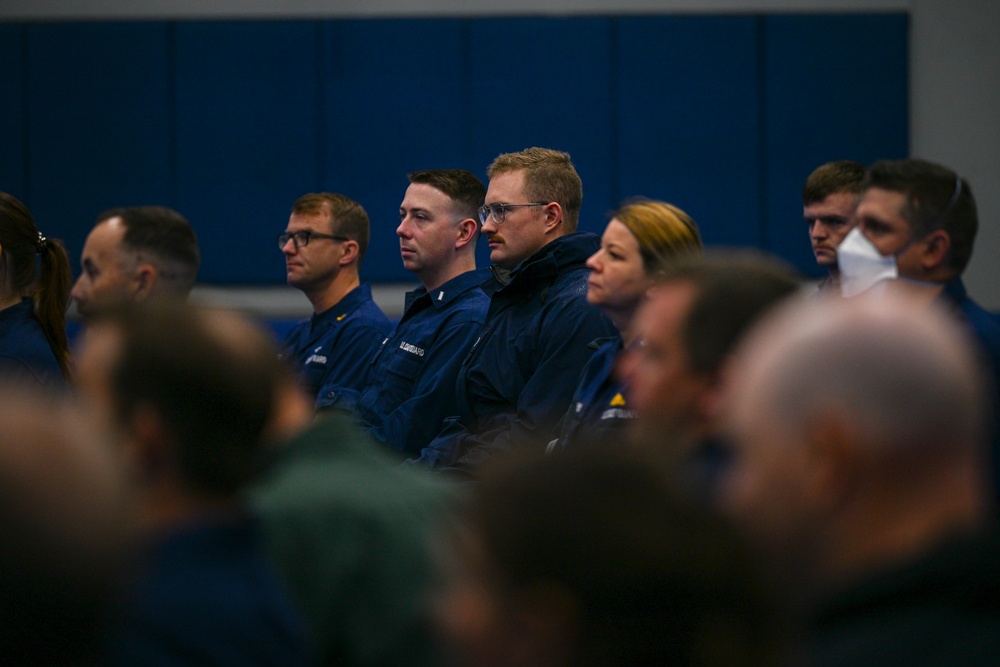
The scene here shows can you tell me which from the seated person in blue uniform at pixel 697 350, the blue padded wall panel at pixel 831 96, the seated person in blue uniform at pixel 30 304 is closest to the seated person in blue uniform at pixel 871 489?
the seated person in blue uniform at pixel 697 350

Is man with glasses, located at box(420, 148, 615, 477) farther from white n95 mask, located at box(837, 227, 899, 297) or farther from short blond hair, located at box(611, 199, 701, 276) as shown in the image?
white n95 mask, located at box(837, 227, 899, 297)

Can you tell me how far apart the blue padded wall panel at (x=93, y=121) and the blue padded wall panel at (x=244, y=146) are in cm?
13

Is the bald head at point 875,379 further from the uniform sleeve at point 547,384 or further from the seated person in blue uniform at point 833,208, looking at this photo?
the seated person in blue uniform at point 833,208

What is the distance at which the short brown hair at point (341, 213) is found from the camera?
373 centimetres

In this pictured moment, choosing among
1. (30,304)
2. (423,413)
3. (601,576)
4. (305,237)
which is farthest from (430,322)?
(601,576)

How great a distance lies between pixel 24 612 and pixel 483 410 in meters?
2.20

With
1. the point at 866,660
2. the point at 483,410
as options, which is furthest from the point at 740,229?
the point at 866,660

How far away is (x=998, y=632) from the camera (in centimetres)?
77

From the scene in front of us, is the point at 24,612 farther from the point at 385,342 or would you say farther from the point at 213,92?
the point at 213,92

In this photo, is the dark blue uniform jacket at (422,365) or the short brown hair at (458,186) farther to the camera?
the short brown hair at (458,186)

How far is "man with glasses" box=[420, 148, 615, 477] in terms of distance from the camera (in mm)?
2611

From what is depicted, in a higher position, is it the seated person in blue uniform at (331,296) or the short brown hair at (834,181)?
the short brown hair at (834,181)

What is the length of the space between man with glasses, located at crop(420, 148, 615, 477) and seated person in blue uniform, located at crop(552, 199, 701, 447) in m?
0.26

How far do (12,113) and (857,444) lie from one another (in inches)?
220
